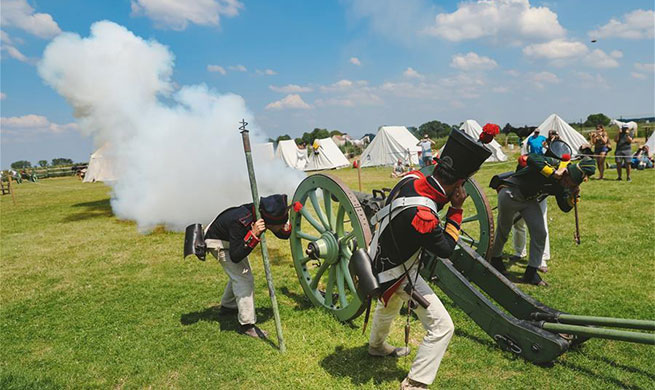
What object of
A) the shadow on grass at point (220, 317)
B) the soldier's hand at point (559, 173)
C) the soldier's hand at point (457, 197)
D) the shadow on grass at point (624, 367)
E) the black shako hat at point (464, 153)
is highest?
the black shako hat at point (464, 153)

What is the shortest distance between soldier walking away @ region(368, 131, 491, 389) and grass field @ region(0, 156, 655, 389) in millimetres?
552

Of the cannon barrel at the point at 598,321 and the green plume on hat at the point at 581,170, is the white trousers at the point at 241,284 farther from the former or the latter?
the green plume on hat at the point at 581,170

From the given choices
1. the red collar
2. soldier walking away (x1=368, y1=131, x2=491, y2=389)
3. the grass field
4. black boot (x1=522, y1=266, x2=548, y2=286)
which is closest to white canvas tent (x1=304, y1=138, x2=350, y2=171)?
the grass field

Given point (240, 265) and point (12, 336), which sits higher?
point (240, 265)

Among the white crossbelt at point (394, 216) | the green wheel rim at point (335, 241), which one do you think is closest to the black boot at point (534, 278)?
the green wheel rim at point (335, 241)

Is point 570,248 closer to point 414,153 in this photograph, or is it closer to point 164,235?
point 164,235

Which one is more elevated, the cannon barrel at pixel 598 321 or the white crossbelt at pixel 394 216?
the white crossbelt at pixel 394 216

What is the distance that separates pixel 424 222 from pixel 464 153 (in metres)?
0.47

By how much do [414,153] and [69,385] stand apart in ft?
63.8

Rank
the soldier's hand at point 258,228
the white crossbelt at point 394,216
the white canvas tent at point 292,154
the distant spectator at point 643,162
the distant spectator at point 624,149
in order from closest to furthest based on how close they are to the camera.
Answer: the white crossbelt at point 394,216
the soldier's hand at point 258,228
the distant spectator at point 624,149
the distant spectator at point 643,162
the white canvas tent at point 292,154

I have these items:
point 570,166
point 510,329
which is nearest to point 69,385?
point 510,329

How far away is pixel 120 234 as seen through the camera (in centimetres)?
918

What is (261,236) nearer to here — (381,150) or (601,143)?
(601,143)

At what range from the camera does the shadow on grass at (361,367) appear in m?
3.14
